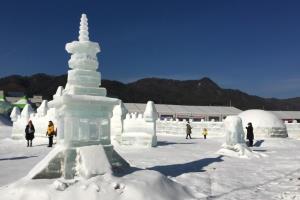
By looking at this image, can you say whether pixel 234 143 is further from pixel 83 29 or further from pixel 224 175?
pixel 83 29

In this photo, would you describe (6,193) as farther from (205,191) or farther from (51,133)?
(51,133)

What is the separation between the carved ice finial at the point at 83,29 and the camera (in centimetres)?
975

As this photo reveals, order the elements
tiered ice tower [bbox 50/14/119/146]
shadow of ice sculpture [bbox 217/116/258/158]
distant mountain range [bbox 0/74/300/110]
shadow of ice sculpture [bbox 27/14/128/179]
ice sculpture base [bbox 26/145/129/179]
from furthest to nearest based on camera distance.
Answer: distant mountain range [bbox 0/74/300/110], shadow of ice sculpture [bbox 217/116/258/158], tiered ice tower [bbox 50/14/119/146], shadow of ice sculpture [bbox 27/14/128/179], ice sculpture base [bbox 26/145/129/179]

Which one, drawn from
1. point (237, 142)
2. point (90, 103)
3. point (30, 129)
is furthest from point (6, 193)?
point (30, 129)

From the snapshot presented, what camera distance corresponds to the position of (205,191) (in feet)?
29.6

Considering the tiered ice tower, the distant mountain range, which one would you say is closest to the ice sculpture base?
the tiered ice tower

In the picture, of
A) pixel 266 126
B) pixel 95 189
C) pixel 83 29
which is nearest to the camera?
pixel 95 189

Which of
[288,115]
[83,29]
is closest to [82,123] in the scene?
[83,29]

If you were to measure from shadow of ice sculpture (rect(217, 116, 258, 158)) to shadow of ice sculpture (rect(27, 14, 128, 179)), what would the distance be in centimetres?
953

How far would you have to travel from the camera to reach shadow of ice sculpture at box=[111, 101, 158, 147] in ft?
69.2

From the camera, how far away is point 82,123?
30.1 feet

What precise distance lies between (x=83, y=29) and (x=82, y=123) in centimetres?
261

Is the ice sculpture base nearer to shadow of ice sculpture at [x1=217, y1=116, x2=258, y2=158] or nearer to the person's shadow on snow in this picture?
the person's shadow on snow

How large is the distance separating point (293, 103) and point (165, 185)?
152 metres
